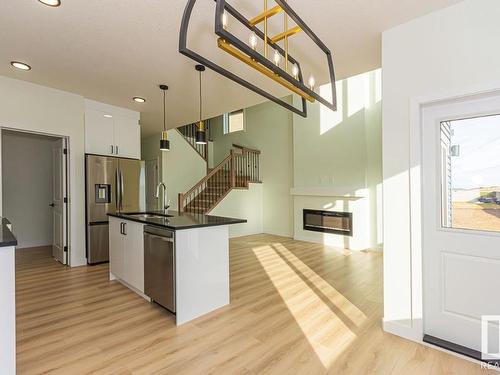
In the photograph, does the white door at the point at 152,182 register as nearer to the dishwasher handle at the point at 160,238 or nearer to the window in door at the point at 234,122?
the window in door at the point at 234,122

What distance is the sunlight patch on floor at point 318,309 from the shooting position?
224 centimetres

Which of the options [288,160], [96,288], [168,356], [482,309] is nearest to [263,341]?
[168,356]

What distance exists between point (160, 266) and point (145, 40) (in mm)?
2276

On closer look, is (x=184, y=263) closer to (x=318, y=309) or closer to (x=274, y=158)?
(x=318, y=309)

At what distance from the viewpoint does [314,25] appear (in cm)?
246

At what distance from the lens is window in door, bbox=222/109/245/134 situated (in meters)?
9.09

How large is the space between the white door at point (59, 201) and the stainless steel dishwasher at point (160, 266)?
8.12 ft

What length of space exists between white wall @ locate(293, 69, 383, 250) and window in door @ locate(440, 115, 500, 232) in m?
3.50

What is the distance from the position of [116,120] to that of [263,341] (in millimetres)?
4569

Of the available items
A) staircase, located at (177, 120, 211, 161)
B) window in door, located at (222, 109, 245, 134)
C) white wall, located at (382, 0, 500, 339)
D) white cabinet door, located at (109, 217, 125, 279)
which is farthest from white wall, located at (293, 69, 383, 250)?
white cabinet door, located at (109, 217, 125, 279)

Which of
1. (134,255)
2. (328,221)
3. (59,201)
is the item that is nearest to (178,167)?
(59,201)

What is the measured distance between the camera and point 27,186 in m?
5.81

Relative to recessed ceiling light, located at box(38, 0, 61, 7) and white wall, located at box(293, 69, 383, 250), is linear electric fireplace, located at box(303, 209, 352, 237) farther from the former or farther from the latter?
recessed ceiling light, located at box(38, 0, 61, 7)

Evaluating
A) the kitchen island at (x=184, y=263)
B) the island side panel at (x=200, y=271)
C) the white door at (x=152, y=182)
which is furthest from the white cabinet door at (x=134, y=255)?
the white door at (x=152, y=182)
